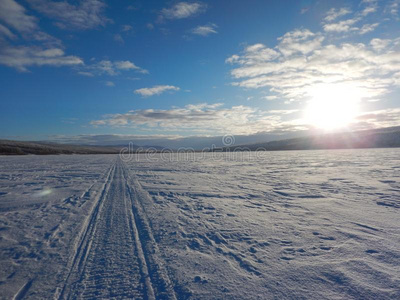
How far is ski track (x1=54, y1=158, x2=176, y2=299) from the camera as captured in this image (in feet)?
10.6

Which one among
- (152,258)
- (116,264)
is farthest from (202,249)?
(116,264)

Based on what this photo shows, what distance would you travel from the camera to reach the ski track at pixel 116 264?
3237mm

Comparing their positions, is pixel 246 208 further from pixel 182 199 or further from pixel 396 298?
pixel 396 298

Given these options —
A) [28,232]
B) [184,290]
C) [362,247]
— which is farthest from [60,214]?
[362,247]

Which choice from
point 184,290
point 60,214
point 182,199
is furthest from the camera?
point 182,199

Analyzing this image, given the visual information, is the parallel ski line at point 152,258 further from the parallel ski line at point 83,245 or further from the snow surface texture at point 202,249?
the parallel ski line at point 83,245

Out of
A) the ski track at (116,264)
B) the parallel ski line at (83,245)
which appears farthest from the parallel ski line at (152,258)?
the parallel ski line at (83,245)

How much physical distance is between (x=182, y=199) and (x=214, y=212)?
2.35 meters

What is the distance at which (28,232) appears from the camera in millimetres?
5715

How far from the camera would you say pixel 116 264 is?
13.0 ft

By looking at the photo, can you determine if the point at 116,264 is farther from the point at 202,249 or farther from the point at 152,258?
the point at 202,249

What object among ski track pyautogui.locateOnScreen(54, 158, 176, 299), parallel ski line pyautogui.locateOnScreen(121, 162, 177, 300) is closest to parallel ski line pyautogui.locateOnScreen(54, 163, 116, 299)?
ski track pyautogui.locateOnScreen(54, 158, 176, 299)

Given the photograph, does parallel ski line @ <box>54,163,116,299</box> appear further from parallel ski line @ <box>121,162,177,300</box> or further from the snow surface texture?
parallel ski line @ <box>121,162,177,300</box>

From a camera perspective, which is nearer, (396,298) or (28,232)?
(396,298)
